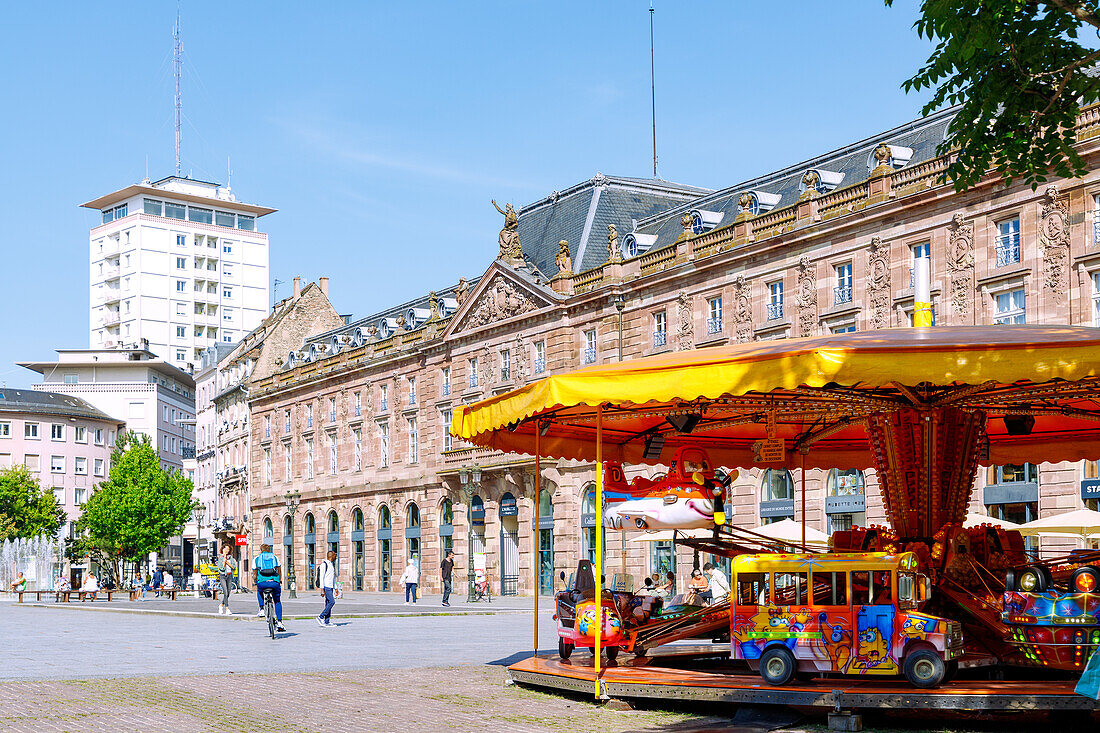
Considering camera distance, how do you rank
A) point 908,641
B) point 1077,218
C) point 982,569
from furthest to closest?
1. point 1077,218
2. point 982,569
3. point 908,641

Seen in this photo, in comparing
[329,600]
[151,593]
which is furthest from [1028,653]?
[151,593]

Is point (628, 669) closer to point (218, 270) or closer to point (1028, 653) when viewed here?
point (1028, 653)

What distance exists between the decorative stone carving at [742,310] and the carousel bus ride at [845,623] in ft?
114

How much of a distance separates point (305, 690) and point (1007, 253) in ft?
97.1

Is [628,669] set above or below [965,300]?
below

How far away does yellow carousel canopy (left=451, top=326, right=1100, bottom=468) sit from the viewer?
499 inches

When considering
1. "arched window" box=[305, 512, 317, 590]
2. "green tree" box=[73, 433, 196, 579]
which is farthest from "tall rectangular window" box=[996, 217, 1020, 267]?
"green tree" box=[73, 433, 196, 579]

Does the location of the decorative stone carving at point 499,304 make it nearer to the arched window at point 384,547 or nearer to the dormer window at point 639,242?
the dormer window at point 639,242

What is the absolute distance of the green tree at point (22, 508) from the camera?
93.5 metres

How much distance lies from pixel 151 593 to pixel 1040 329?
69.0 meters

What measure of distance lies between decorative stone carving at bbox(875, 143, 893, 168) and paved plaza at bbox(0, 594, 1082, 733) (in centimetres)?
2217

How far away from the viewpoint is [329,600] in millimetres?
31297

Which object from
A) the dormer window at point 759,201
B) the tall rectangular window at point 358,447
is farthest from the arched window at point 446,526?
the dormer window at point 759,201

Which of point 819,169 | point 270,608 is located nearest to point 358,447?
point 819,169
